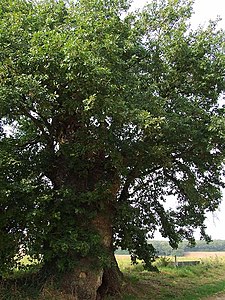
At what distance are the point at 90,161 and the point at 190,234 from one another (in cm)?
639

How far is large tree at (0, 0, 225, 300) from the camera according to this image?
8.79 meters

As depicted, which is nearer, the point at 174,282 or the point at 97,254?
the point at 97,254

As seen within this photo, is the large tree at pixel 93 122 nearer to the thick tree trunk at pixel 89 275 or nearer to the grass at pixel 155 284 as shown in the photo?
the thick tree trunk at pixel 89 275

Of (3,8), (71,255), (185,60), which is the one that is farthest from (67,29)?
(71,255)

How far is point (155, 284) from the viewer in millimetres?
15742

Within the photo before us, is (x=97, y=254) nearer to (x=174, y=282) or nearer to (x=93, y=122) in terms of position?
(x=93, y=122)

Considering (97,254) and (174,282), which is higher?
(97,254)

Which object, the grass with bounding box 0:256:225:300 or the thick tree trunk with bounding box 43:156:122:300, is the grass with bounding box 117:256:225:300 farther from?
the thick tree trunk with bounding box 43:156:122:300

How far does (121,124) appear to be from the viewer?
9.86 metres

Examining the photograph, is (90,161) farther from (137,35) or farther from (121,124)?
(137,35)

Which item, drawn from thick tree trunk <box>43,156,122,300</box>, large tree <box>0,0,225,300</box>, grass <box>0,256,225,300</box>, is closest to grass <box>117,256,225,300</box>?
grass <box>0,256,225,300</box>

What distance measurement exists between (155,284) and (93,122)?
903cm

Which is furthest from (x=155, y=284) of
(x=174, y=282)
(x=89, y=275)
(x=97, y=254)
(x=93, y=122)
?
(x=93, y=122)

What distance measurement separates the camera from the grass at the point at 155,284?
1041cm
